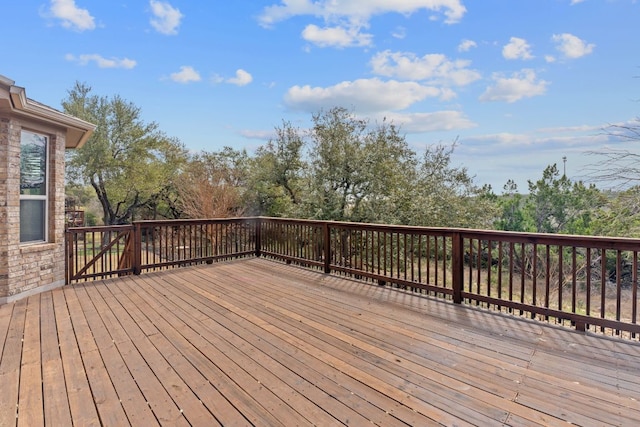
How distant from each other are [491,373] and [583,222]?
Answer: 10.4m

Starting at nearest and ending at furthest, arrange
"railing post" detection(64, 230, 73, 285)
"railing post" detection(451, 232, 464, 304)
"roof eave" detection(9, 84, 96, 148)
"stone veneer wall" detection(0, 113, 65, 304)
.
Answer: "roof eave" detection(9, 84, 96, 148)
"railing post" detection(451, 232, 464, 304)
"stone veneer wall" detection(0, 113, 65, 304)
"railing post" detection(64, 230, 73, 285)

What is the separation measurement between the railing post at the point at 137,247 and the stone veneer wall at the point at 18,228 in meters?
0.97

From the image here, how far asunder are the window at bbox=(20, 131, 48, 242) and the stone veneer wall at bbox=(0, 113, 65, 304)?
0.26 ft

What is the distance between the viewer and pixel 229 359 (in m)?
2.52

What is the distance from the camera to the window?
4.36 meters

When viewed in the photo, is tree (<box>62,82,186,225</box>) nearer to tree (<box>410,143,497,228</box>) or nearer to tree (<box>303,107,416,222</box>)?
tree (<box>303,107,416,222</box>)

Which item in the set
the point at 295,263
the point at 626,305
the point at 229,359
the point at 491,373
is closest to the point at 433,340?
the point at 491,373

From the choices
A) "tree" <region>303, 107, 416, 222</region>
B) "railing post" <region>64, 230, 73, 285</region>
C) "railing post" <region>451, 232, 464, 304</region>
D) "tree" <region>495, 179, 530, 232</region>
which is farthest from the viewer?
"tree" <region>495, 179, 530, 232</region>

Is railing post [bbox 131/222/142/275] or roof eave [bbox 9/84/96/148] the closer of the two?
roof eave [bbox 9/84/96/148]

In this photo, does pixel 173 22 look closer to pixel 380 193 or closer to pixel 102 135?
pixel 380 193

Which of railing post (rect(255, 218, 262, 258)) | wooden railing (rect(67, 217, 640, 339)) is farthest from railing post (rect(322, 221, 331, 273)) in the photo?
railing post (rect(255, 218, 262, 258))

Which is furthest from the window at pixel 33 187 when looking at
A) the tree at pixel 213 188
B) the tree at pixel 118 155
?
the tree at pixel 118 155

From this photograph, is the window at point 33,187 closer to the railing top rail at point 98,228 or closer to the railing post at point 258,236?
the railing top rail at point 98,228

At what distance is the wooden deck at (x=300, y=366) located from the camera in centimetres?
185
